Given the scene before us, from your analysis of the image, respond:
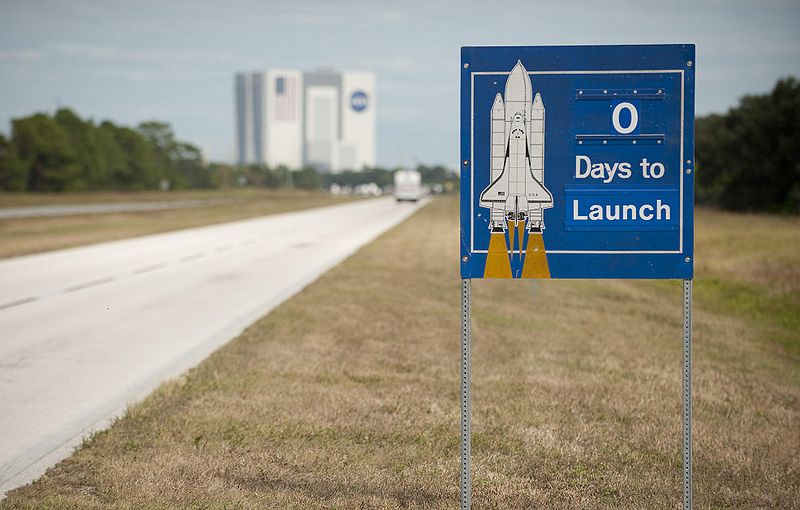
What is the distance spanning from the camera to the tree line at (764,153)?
58.2 meters

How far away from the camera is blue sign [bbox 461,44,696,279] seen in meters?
4.74

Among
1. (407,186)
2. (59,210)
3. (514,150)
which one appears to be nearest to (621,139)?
(514,150)

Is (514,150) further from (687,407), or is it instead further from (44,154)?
(44,154)

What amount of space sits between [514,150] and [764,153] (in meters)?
60.5

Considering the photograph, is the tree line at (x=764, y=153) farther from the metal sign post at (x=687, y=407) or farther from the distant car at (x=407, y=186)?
the metal sign post at (x=687, y=407)

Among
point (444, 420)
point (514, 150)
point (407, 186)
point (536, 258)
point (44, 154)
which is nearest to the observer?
point (514, 150)

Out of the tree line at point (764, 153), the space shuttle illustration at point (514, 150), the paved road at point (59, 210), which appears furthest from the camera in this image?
the tree line at point (764, 153)

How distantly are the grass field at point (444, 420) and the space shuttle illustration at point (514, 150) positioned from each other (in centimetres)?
167

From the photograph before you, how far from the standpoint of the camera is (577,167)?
4.83 meters

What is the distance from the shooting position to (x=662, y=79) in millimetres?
4770

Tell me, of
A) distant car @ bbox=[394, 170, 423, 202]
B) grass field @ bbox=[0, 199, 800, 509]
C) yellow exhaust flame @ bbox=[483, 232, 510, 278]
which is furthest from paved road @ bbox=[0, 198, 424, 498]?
distant car @ bbox=[394, 170, 423, 202]

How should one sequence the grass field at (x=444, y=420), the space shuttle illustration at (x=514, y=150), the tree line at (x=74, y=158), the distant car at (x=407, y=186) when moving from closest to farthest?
the space shuttle illustration at (x=514, y=150)
the grass field at (x=444, y=420)
the distant car at (x=407, y=186)
the tree line at (x=74, y=158)

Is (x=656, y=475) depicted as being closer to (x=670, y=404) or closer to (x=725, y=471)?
(x=725, y=471)

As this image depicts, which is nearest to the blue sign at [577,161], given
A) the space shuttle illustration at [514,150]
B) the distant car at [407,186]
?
the space shuttle illustration at [514,150]
